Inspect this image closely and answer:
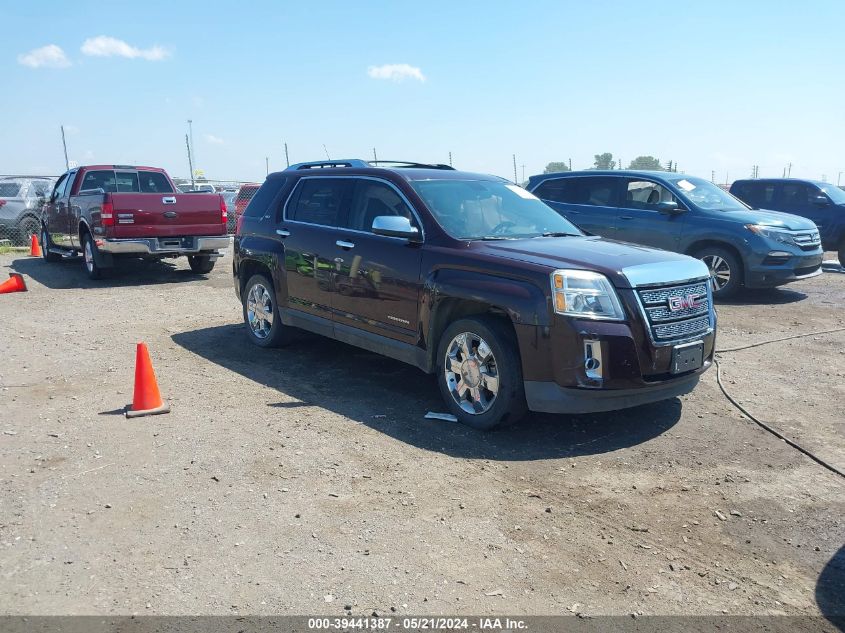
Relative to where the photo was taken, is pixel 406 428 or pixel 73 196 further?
pixel 73 196

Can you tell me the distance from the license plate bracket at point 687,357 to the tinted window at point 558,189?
24.1 feet

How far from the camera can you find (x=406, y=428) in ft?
17.7

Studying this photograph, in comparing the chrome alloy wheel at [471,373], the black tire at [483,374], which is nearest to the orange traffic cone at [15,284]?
A: the black tire at [483,374]

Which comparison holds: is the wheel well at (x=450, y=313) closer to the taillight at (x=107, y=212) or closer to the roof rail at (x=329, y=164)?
the roof rail at (x=329, y=164)

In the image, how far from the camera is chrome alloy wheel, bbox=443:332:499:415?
5227 millimetres

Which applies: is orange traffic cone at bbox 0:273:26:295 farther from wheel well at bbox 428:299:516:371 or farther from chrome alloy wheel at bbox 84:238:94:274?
wheel well at bbox 428:299:516:371

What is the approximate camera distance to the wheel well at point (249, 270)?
303 inches

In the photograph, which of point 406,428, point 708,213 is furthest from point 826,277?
point 406,428

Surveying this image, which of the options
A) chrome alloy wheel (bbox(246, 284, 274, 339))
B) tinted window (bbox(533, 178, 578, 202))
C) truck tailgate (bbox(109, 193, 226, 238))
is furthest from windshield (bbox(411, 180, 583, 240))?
truck tailgate (bbox(109, 193, 226, 238))

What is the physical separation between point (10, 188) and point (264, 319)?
51.8ft

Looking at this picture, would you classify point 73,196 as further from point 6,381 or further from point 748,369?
point 748,369

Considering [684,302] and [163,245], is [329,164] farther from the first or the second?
[163,245]

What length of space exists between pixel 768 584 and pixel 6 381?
6.21m

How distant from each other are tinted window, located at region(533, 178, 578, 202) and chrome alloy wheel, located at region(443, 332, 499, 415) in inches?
297
